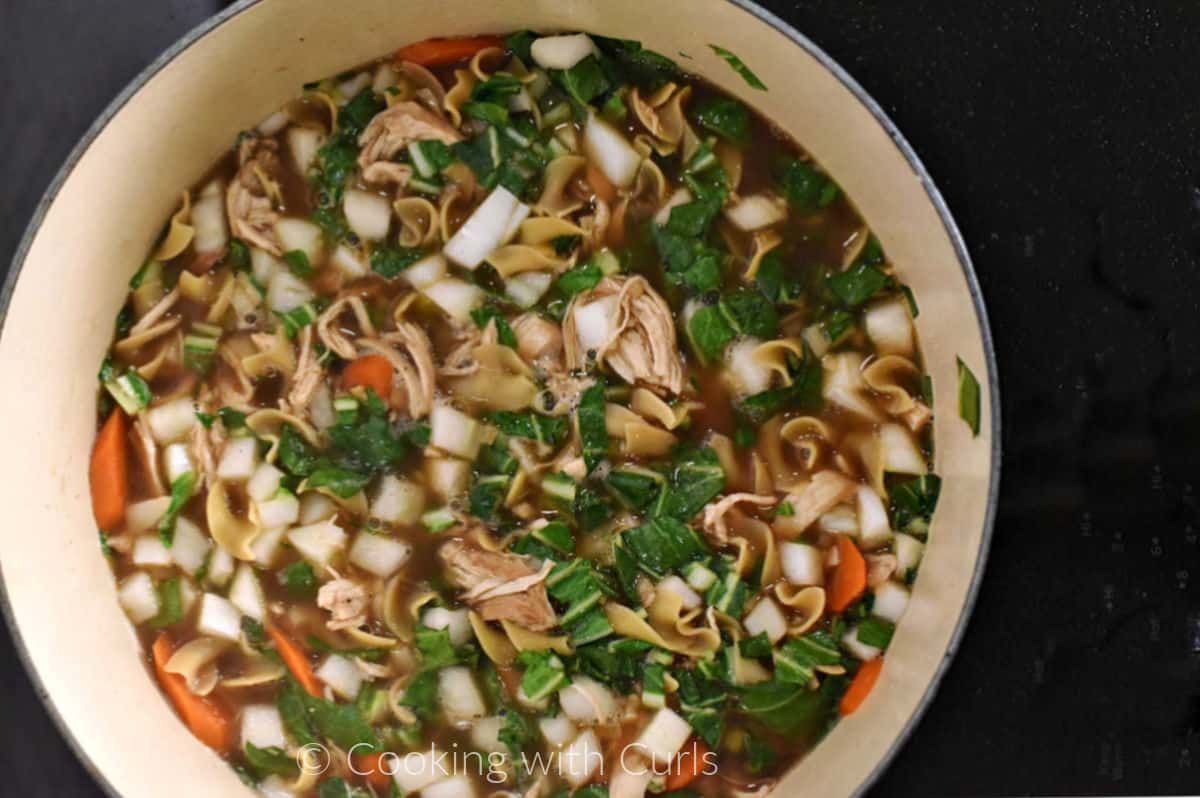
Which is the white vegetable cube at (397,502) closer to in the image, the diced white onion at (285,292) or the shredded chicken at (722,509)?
the diced white onion at (285,292)

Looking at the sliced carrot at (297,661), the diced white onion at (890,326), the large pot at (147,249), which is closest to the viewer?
the large pot at (147,249)

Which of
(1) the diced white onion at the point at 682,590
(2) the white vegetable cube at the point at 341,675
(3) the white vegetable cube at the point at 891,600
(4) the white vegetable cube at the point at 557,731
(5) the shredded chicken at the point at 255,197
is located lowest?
(4) the white vegetable cube at the point at 557,731

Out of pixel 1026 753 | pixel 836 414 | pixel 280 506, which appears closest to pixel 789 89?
pixel 836 414

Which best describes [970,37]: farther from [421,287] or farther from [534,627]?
[534,627]

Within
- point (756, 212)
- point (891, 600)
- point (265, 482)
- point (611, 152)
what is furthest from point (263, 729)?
point (756, 212)

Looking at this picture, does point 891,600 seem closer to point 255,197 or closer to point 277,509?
point 277,509

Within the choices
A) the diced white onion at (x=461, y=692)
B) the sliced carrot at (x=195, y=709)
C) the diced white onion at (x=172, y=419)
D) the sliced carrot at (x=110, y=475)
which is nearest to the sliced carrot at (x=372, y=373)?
the diced white onion at (x=172, y=419)

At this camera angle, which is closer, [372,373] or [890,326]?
[890,326]
